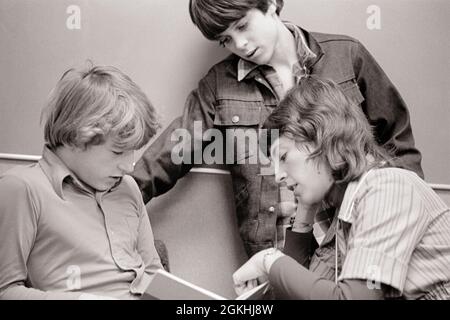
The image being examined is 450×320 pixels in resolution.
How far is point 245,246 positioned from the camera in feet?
4.80

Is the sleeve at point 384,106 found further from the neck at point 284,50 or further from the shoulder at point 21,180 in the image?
the shoulder at point 21,180

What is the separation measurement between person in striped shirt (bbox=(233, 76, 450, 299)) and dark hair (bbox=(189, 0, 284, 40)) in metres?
0.25

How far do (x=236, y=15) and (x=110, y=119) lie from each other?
407mm

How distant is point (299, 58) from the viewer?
1.42 m

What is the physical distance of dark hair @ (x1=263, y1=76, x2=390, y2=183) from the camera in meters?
1.12

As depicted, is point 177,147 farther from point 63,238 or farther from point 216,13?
point 63,238

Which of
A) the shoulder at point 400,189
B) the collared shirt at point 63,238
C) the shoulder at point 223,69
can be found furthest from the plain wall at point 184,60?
the shoulder at point 400,189

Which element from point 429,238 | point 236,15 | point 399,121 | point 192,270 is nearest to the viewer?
point 429,238

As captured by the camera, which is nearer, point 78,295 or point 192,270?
point 78,295

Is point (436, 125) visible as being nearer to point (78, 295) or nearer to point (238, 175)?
point (238, 175)

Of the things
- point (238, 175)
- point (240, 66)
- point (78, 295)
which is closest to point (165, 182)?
point (238, 175)

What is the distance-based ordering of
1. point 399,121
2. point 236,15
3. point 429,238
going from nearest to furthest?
point 429,238, point 236,15, point 399,121

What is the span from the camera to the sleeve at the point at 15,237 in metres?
1.02

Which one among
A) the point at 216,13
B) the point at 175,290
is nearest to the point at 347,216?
the point at 175,290
